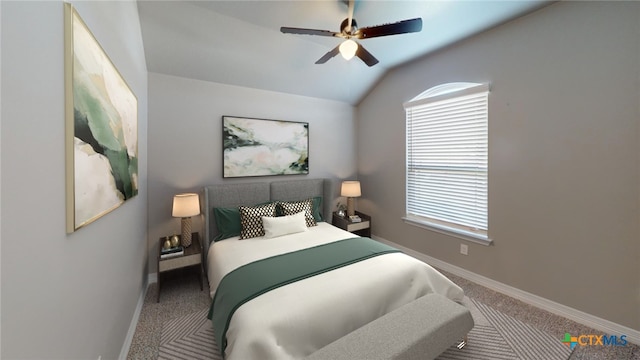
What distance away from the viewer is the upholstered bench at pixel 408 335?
1.21 meters

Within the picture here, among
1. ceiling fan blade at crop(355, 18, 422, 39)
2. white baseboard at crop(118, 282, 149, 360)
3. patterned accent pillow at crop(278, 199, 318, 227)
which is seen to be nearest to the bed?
patterned accent pillow at crop(278, 199, 318, 227)

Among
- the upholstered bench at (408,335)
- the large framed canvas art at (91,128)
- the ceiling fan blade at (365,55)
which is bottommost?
the upholstered bench at (408,335)

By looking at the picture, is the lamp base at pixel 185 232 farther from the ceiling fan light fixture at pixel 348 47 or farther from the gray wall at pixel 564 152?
the gray wall at pixel 564 152

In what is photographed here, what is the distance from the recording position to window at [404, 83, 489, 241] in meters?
2.68

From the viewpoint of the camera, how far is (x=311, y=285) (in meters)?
1.63

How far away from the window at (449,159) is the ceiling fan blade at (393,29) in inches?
53.7

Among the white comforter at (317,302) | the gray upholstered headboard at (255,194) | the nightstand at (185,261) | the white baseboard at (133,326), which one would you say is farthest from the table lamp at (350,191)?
the white baseboard at (133,326)

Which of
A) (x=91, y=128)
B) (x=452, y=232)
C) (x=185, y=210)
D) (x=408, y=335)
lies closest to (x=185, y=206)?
(x=185, y=210)

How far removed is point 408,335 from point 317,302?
0.56 metres

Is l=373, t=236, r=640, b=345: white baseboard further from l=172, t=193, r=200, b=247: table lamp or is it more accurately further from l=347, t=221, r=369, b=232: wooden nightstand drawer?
l=172, t=193, r=200, b=247: table lamp

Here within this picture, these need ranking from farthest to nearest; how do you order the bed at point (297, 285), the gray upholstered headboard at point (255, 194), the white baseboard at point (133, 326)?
the gray upholstered headboard at point (255, 194), the white baseboard at point (133, 326), the bed at point (297, 285)

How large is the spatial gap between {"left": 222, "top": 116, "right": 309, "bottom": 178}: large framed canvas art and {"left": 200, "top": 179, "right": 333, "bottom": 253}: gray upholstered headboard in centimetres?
21

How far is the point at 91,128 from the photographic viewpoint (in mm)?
1103

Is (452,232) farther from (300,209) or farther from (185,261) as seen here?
(185,261)
